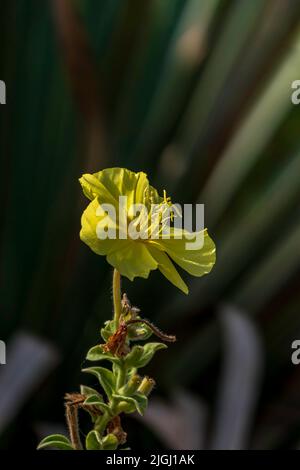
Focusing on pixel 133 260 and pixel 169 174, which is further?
pixel 169 174

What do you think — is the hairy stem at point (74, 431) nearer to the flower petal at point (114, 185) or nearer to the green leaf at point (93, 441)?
the green leaf at point (93, 441)

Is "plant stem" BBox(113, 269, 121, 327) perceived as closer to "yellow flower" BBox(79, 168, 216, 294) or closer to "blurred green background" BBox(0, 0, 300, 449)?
"yellow flower" BBox(79, 168, 216, 294)

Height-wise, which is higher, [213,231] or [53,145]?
[53,145]

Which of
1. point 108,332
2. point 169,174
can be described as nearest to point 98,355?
point 108,332

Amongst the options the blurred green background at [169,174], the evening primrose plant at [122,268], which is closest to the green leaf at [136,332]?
the evening primrose plant at [122,268]

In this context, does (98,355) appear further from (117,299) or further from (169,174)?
(169,174)

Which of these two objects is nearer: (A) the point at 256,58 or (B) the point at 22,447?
(B) the point at 22,447

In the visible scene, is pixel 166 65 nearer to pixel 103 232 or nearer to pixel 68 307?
pixel 68 307

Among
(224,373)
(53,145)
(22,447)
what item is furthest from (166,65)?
(22,447)
